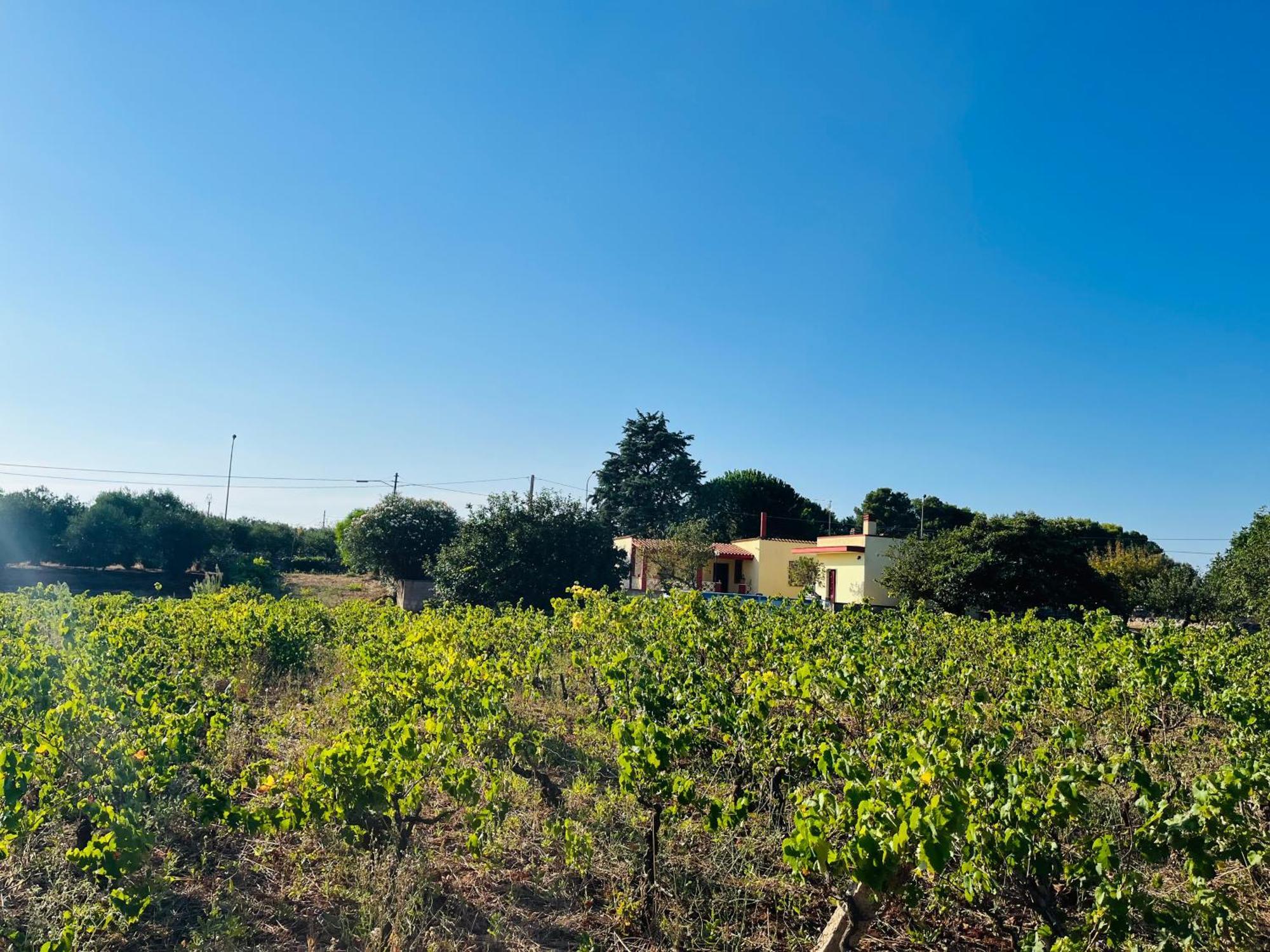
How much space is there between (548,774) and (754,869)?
6.00 feet

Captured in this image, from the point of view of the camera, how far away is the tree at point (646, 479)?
40.3 meters

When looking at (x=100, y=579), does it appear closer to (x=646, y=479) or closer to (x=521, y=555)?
(x=521, y=555)

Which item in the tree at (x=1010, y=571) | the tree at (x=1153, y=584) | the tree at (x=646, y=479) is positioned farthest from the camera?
the tree at (x=646, y=479)

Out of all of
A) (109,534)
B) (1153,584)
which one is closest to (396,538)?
(109,534)

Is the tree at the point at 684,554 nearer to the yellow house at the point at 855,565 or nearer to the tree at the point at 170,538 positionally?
the yellow house at the point at 855,565

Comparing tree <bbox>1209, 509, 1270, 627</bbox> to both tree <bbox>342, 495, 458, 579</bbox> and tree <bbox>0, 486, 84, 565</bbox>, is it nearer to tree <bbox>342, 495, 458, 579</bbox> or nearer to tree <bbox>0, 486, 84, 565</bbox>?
tree <bbox>342, 495, 458, 579</bbox>

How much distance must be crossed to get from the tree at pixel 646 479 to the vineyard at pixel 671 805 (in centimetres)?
3491

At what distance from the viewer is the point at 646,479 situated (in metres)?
40.8

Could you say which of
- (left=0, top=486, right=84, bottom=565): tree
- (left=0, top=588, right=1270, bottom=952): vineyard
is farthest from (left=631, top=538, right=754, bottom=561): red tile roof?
(left=0, top=588, right=1270, bottom=952): vineyard

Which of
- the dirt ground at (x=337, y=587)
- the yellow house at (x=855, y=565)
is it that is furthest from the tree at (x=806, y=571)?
the dirt ground at (x=337, y=587)

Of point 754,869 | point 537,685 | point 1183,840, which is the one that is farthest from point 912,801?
point 537,685

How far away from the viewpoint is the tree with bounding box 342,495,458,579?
24750 mm

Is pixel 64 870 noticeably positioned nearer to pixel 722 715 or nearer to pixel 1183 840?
pixel 722 715

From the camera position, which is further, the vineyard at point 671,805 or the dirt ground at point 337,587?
the dirt ground at point 337,587
